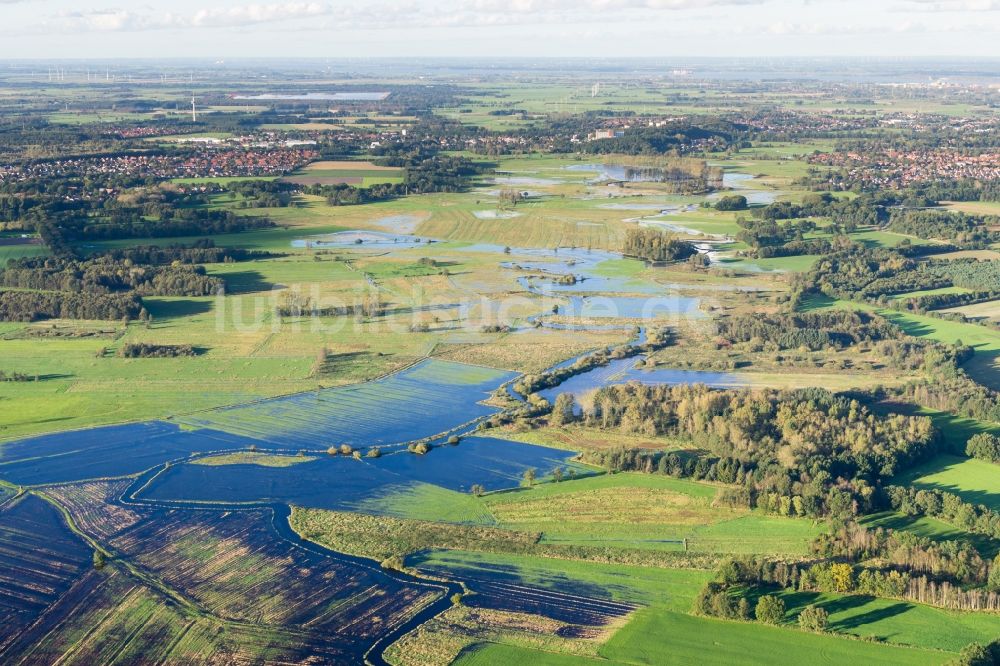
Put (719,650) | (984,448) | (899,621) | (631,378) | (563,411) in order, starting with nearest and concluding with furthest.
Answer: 1. (719,650)
2. (899,621)
3. (984,448)
4. (563,411)
5. (631,378)

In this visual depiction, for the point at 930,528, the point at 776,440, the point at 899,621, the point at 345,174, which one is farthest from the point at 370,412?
the point at 345,174

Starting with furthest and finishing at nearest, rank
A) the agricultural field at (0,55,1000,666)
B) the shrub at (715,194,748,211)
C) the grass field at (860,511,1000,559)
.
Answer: the shrub at (715,194,748,211) < the grass field at (860,511,1000,559) < the agricultural field at (0,55,1000,666)

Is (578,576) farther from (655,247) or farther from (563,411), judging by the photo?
(655,247)

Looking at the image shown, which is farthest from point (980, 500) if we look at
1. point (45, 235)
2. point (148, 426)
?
point (45, 235)

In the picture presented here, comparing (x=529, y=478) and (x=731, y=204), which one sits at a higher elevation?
(x=731, y=204)

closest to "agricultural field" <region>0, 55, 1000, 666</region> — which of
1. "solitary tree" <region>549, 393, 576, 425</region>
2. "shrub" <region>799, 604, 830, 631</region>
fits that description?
"shrub" <region>799, 604, 830, 631</region>

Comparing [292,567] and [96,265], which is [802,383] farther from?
[96,265]

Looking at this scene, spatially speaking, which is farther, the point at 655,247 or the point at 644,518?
the point at 655,247

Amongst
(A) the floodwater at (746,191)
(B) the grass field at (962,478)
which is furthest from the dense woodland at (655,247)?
(B) the grass field at (962,478)

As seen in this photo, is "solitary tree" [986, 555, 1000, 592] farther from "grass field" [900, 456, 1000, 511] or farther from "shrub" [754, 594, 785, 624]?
"shrub" [754, 594, 785, 624]

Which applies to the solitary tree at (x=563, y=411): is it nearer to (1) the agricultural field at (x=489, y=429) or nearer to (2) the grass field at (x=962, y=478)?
(1) the agricultural field at (x=489, y=429)

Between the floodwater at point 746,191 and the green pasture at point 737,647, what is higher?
the floodwater at point 746,191
